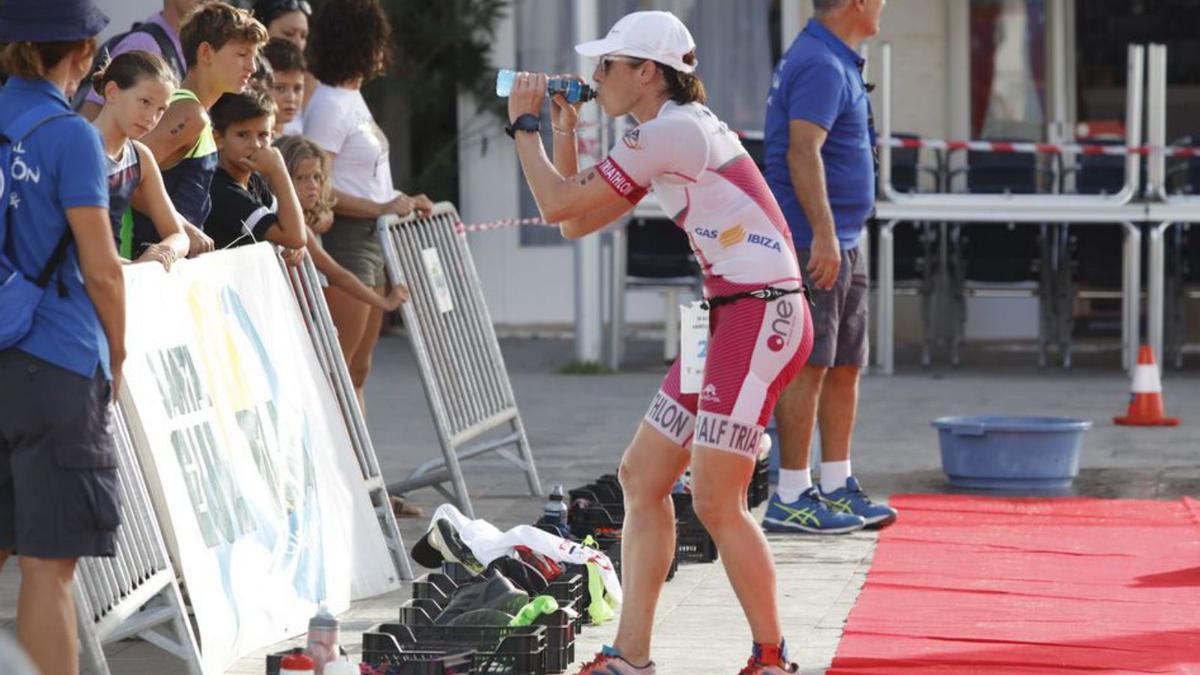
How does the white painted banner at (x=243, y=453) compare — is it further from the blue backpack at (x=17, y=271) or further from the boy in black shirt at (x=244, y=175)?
the blue backpack at (x=17, y=271)

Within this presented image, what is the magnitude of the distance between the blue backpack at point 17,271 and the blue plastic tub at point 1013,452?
5402 millimetres

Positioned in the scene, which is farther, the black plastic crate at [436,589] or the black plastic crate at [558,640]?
the black plastic crate at [436,589]

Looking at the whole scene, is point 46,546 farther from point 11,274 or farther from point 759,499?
point 759,499

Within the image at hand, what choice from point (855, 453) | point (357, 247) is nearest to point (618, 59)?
point (357, 247)

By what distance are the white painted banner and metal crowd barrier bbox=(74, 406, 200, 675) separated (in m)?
0.05

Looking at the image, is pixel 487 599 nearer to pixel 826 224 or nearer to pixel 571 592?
pixel 571 592

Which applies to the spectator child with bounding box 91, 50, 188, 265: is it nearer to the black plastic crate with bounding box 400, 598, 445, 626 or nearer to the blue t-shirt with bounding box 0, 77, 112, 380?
the blue t-shirt with bounding box 0, 77, 112, 380

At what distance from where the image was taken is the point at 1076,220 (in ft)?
44.7

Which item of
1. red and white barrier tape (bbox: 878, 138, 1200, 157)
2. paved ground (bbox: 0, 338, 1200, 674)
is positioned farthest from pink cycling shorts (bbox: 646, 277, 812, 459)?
red and white barrier tape (bbox: 878, 138, 1200, 157)

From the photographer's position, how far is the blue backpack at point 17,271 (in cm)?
467

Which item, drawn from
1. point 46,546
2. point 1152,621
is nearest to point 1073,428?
point 1152,621

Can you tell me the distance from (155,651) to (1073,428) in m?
4.63

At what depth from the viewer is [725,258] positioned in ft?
18.3

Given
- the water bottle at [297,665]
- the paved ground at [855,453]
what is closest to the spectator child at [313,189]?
the paved ground at [855,453]
